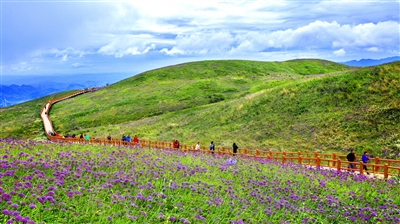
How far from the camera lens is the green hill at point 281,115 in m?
31.7

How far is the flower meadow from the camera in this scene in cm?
656

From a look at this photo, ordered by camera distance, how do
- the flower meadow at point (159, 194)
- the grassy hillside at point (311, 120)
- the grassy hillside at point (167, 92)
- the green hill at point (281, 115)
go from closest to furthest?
the flower meadow at point (159, 194) < the grassy hillside at point (311, 120) < the green hill at point (281, 115) < the grassy hillside at point (167, 92)

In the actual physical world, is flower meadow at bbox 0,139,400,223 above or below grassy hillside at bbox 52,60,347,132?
below

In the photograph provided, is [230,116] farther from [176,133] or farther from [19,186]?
[19,186]

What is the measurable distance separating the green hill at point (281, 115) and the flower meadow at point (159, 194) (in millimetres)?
19130

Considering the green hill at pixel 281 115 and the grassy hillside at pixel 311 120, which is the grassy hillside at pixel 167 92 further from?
the grassy hillside at pixel 311 120

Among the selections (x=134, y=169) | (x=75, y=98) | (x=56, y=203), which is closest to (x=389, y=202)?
(x=134, y=169)

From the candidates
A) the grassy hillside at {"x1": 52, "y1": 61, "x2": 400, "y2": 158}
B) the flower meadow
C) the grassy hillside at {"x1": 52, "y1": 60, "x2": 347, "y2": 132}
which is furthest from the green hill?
the flower meadow

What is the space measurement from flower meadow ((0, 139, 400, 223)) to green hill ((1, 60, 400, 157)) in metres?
19.1

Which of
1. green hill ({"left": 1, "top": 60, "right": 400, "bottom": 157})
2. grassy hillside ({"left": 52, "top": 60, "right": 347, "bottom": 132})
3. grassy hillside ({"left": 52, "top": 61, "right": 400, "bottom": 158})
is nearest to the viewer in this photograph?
grassy hillside ({"left": 52, "top": 61, "right": 400, "bottom": 158})

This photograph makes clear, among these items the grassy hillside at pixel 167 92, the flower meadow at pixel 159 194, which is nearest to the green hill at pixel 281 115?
the grassy hillside at pixel 167 92

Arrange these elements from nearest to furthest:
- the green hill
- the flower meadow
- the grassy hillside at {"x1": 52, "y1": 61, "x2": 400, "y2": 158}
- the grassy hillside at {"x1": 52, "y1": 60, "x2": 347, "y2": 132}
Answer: the flower meadow < the grassy hillside at {"x1": 52, "y1": 61, "x2": 400, "y2": 158} < the green hill < the grassy hillside at {"x1": 52, "y1": 60, "x2": 347, "y2": 132}

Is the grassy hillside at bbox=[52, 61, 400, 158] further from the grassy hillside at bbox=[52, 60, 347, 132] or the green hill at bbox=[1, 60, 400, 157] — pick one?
the grassy hillside at bbox=[52, 60, 347, 132]

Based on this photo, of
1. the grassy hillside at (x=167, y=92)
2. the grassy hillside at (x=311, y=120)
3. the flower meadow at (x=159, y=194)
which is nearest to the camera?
the flower meadow at (x=159, y=194)
